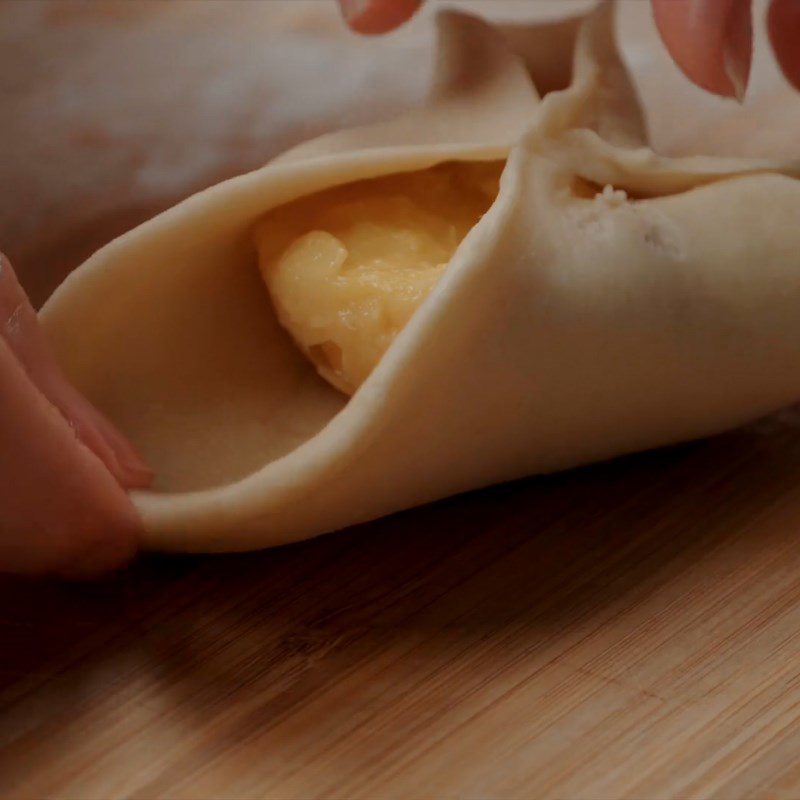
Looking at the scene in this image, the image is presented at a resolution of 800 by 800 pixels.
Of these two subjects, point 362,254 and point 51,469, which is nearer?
point 51,469

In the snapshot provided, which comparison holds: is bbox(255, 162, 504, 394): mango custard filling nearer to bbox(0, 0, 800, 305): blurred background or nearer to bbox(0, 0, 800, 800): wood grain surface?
bbox(0, 0, 800, 800): wood grain surface

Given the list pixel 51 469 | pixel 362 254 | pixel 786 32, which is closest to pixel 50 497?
pixel 51 469

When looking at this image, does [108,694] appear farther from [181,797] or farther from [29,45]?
[29,45]

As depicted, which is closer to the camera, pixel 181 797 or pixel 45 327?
pixel 181 797

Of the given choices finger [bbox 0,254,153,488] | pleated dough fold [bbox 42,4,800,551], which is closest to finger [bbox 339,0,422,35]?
pleated dough fold [bbox 42,4,800,551]

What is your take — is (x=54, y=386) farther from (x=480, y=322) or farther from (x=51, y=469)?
(x=480, y=322)

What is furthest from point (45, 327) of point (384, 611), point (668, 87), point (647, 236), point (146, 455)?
point (668, 87)

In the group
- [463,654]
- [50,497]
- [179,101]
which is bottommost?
[463,654]
